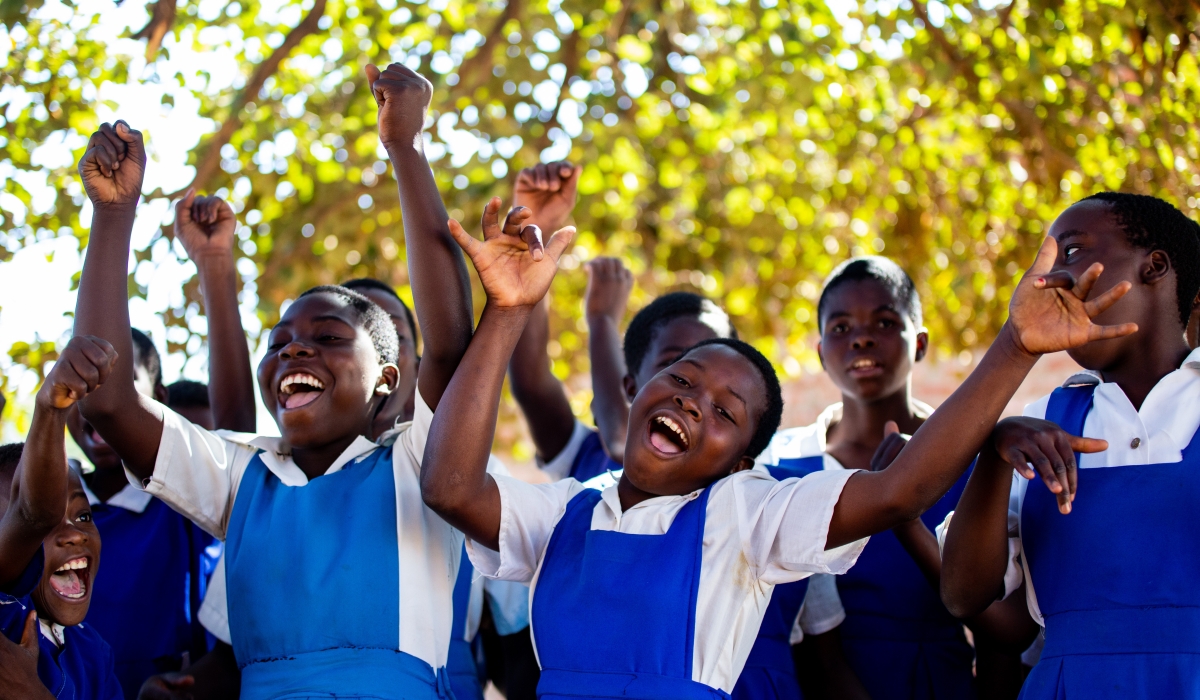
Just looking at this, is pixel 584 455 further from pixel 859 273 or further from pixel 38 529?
pixel 38 529

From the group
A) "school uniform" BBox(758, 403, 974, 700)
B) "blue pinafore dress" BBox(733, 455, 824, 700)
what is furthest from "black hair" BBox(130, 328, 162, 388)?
"school uniform" BBox(758, 403, 974, 700)

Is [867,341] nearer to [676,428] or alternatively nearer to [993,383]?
[676,428]

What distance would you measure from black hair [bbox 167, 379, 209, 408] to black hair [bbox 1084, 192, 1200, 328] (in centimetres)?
260

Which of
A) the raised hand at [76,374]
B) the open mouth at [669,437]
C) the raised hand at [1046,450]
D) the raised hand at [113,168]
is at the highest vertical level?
the raised hand at [113,168]

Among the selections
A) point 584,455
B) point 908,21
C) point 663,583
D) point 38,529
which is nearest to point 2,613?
point 38,529

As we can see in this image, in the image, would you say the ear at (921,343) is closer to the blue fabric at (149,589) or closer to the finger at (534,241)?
the finger at (534,241)

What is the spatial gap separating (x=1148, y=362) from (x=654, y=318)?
153 cm

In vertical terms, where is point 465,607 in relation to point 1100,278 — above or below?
below

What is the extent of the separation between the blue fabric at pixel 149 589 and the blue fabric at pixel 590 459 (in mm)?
1035

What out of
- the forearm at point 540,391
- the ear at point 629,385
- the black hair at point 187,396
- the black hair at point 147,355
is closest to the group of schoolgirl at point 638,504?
the forearm at point 540,391

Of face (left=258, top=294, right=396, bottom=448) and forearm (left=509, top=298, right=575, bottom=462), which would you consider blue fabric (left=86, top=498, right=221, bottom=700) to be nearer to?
face (left=258, top=294, right=396, bottom=448)

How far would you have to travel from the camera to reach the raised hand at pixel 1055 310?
6.17ft

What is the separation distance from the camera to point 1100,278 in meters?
2.17

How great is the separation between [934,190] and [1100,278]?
160 inches
